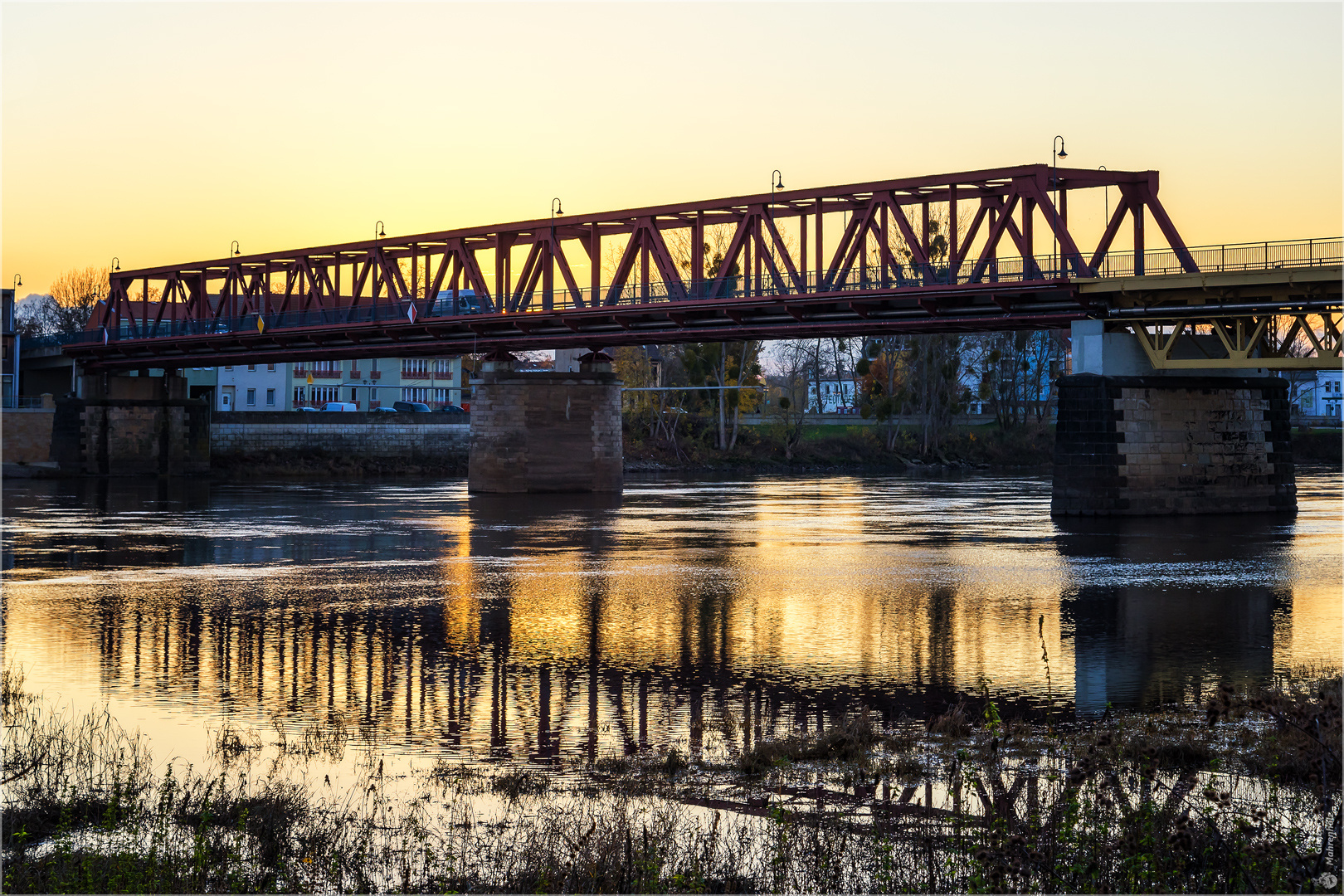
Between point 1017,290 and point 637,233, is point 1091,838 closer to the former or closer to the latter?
point 1017,290

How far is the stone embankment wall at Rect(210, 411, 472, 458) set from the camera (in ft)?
315

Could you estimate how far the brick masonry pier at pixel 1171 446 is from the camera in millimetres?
47781

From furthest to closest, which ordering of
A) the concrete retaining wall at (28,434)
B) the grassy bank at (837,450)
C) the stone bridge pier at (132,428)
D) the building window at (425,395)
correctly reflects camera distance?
the building window at (425,395) < the grassy bank at (837,450) < the concrete retaining wall at (28,434) < the stone bridge pier at (132,428)

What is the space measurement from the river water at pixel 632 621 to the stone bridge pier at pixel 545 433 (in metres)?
18.0

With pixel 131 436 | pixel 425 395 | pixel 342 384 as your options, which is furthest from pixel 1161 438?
pixel 425 395

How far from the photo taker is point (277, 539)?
42.2 metres

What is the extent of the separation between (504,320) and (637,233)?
26.7 ft

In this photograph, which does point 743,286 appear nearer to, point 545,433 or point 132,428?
point 545,433

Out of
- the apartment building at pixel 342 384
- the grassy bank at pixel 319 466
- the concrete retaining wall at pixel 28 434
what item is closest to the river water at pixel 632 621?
the grassy bank at pixel 319 466

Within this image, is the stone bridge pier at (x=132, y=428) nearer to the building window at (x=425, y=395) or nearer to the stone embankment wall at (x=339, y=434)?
the stone embankment wall at (x=339, y=434)

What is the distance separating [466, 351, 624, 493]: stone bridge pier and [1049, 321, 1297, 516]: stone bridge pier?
25.6 metres

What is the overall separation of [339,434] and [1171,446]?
6185 centimetres

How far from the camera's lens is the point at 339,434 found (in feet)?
Result: 319

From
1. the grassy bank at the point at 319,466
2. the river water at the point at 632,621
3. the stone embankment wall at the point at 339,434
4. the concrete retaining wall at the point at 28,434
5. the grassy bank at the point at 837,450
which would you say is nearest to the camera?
the river water at the point at 632,621
